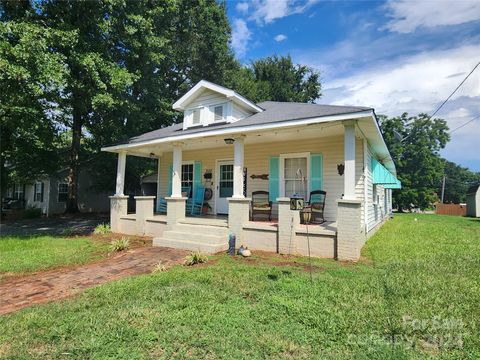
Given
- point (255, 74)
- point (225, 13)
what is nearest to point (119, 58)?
point (225, 13)

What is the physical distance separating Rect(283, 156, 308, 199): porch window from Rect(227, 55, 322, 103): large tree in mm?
16035

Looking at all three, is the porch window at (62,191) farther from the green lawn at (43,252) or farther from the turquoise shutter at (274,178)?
the turquoise shutter at (274,178)

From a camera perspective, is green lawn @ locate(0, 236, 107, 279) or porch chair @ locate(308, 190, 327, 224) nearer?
green lawn @ locate(0, 236, 107, 279)

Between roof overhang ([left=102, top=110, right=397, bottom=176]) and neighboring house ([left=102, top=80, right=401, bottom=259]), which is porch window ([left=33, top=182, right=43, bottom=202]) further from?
roof overhang ([left=102, top=110, right=397, bottom=176])

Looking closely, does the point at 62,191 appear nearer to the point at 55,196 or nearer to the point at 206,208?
the point at 55,196

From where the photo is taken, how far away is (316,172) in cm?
843

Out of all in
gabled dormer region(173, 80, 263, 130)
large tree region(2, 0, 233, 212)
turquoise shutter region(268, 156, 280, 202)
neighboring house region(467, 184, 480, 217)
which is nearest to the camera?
turquoise shutter region(268, 156, 280, 202)

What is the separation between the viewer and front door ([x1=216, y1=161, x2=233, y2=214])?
10.6 metres

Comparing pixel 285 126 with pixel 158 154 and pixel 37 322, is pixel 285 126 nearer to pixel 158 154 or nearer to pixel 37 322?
pixel 37 322

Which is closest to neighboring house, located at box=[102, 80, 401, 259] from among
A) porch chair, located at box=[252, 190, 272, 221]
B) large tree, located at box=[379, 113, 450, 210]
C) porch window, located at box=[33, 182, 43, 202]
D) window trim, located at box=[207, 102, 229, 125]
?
window trim, located at box=[207, 102, 229, 125]

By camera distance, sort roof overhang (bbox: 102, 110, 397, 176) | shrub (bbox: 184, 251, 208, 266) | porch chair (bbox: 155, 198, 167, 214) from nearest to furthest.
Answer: shrub (bbox: 184, 251, 208, 266) < roof overhang (bbox: 102, 110, 397, 176) < porch chair (bbox: 155, 198, 167, 214)

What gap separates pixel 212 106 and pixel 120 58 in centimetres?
642

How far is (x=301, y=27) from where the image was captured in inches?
454

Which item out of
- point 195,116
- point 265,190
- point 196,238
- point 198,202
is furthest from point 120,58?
point 196,238
